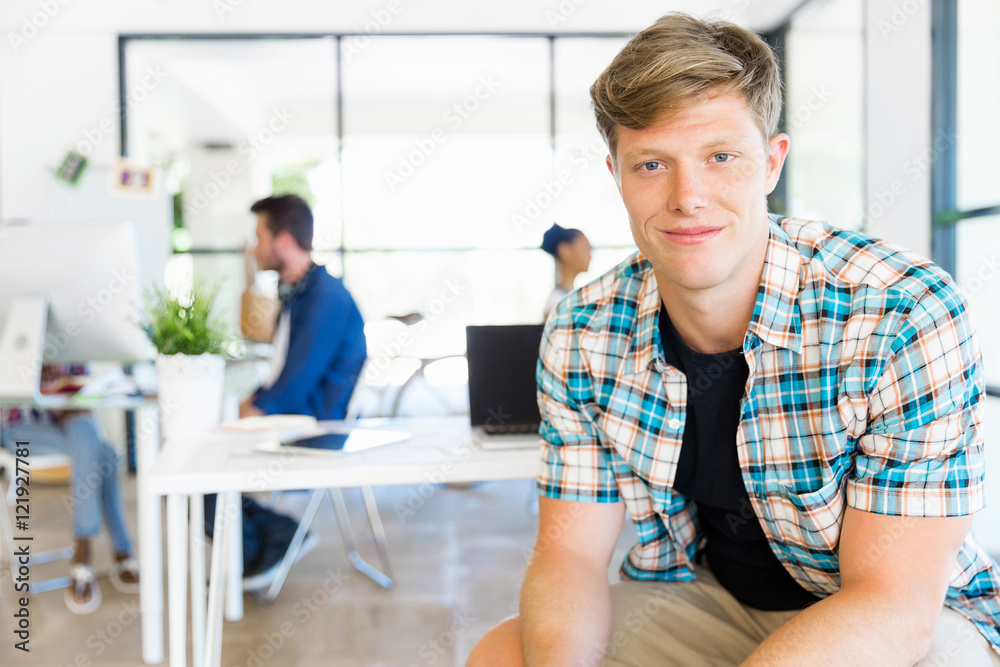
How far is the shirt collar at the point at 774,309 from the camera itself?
3.26 feet

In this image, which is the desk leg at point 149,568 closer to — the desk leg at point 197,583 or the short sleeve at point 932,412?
the desk leg at point 197,583

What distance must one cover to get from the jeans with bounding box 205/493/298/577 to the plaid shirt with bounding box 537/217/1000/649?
1.61 meters

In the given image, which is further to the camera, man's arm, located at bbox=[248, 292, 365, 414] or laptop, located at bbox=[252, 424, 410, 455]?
man's arm, located at bbox=[248, 292, 365, 414]

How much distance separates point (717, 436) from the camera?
107cm

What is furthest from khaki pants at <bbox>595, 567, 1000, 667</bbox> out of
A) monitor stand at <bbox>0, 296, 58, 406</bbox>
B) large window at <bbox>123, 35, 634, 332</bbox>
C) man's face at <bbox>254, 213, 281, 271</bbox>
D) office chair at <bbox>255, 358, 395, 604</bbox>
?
large window at <bbox>123, 35, 634, 332</bbox>

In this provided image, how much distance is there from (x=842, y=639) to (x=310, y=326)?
1878 mm

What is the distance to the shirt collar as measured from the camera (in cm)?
99

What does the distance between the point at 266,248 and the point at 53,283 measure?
73cm

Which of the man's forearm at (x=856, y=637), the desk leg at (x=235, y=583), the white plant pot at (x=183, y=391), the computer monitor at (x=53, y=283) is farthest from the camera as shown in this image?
the desk leg at (x=235, y=583)

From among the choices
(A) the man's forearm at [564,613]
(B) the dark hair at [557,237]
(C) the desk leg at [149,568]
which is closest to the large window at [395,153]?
(B) the dark hair at [557,237]

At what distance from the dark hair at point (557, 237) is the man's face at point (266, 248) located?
1.38m

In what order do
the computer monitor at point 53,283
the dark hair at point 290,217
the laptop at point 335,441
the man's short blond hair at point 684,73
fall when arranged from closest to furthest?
the man's short blond hair at point 684,73, the laptop at point 335,441, the computer monitor at point 53,283, the dark hair at point 290,217

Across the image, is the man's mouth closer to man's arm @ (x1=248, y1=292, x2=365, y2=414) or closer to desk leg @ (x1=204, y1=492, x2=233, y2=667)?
desk leg @ (x1=204, y1=492, x2=233, y2=667)

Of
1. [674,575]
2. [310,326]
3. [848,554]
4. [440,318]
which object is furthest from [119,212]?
[848,554]
